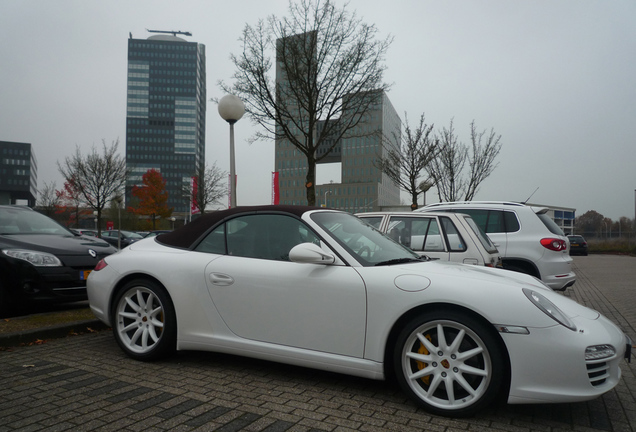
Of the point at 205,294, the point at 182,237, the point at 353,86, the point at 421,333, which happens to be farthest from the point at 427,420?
the point at 353,86

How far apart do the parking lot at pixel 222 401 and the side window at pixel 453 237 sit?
2.49m

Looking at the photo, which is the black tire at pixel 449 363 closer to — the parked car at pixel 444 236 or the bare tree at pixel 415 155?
the parked car at pixel 444 236

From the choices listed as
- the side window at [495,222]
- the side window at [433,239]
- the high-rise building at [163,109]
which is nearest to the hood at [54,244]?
the side window at [433,239]

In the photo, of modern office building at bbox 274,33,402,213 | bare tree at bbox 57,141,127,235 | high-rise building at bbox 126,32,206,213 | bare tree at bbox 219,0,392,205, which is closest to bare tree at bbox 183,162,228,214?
bare tree at bbox 57,141,127,235

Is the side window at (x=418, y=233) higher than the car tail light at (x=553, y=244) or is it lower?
higher

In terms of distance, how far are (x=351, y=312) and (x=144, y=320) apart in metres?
1.94

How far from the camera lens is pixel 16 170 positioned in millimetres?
103438

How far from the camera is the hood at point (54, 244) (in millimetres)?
5875

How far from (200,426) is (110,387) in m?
1.05

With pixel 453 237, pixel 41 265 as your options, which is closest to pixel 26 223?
pixel 41 265

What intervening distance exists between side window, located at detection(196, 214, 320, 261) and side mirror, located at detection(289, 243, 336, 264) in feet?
0.87

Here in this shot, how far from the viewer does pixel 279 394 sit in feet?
11.1

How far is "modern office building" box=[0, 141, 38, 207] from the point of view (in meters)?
101

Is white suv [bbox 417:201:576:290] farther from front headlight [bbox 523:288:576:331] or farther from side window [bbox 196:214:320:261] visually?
side window [bbox 196:214:320:261]
